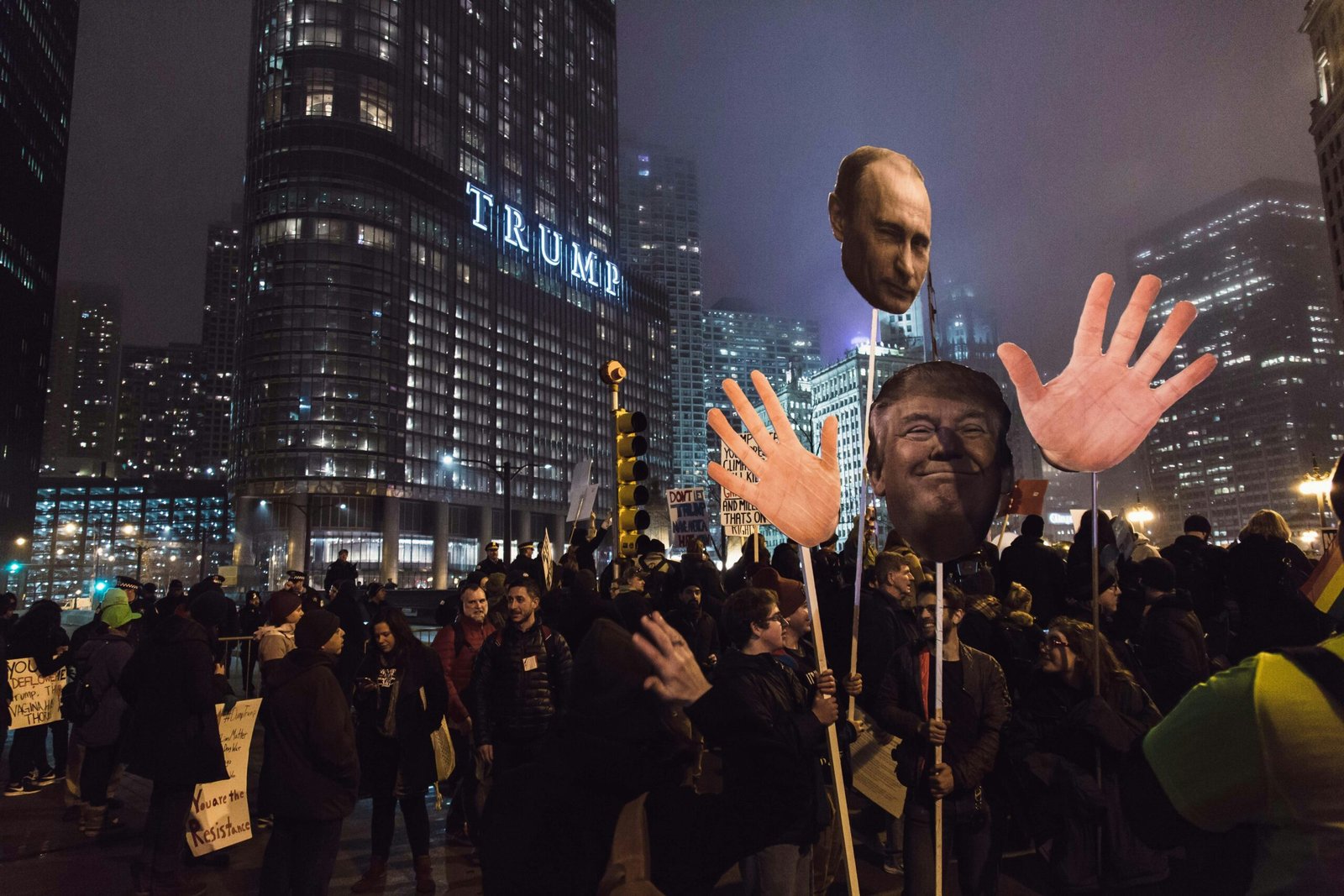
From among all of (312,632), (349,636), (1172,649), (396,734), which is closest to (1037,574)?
(1172,649)

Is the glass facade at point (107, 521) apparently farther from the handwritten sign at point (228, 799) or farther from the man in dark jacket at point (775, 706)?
the man in dark jacket at point (775, 706)

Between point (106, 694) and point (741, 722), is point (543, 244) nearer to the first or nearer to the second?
point (106, 694)

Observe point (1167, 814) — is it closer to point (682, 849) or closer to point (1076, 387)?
point (682, 849)

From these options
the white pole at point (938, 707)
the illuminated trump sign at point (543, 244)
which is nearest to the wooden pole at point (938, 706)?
the white pole at point (938, 707)

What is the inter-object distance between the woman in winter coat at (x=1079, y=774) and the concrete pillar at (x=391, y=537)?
73.8 meters

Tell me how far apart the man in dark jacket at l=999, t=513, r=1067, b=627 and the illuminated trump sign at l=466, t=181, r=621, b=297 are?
88.6 metres

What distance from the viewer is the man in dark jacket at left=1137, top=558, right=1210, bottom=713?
5.69 meters

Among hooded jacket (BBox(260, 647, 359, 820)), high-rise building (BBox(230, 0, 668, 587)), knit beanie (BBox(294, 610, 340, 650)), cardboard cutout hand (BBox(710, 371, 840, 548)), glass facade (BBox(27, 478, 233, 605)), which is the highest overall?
high-rise building (BBox(230, 0, 668, 587))

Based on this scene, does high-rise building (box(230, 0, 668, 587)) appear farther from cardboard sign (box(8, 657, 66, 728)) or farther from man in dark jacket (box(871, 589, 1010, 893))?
man in dark jacket (box(871, 589, 1010, 893))

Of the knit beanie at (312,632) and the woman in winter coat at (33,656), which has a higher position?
the knit beanie at (312,632)

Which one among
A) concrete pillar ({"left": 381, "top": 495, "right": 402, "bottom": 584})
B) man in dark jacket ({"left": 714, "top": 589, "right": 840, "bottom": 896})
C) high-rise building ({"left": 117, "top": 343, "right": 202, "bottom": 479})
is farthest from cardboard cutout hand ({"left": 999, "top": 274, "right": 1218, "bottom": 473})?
high-rise building ({"left": 117, "top": 343, "right": 202, "bottom": 479})

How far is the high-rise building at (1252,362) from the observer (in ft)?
439

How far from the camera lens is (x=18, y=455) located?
3664 inches

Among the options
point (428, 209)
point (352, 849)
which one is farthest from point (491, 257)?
point (352, 849)
